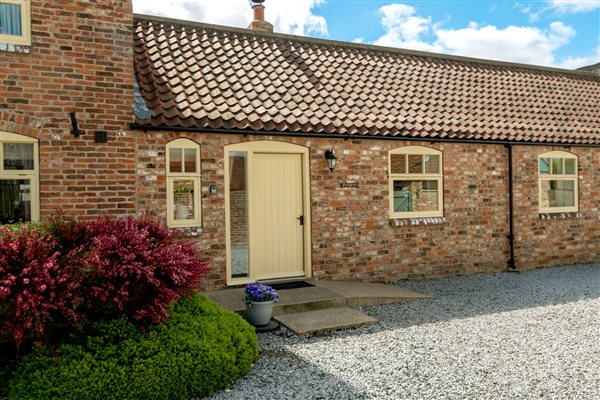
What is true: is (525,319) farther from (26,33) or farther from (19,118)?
(26,33)

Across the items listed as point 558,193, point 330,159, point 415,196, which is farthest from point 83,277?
point 558,193

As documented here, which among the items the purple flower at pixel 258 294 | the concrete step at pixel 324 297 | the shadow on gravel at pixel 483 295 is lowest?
the shadow on gravel at pixel 483 295

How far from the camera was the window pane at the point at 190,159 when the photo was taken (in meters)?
8.24

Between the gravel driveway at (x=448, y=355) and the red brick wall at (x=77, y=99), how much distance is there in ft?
11.5

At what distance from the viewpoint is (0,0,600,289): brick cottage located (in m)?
7.20

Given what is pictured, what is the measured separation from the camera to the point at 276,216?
355 inches

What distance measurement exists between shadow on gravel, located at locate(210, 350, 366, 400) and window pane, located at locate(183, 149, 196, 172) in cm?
398

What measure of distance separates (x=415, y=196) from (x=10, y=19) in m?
7.99

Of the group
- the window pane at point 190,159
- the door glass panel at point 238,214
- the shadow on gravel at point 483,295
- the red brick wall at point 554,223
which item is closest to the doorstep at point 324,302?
the shadow on gravel at point 483,295

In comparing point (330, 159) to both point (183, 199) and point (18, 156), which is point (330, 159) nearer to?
point (183, 199)

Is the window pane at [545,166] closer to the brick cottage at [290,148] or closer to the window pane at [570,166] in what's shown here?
the brick cottage at [290,148]

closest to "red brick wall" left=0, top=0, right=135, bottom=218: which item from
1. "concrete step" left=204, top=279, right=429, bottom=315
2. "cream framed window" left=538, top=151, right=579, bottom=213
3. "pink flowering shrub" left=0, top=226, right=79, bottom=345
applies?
"concrete step" left=204, top=279, right=429, bottom=315

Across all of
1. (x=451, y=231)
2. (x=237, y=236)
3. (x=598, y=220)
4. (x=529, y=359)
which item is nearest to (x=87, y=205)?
(x=237, y=236)

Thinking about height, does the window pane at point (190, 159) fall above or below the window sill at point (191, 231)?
above
